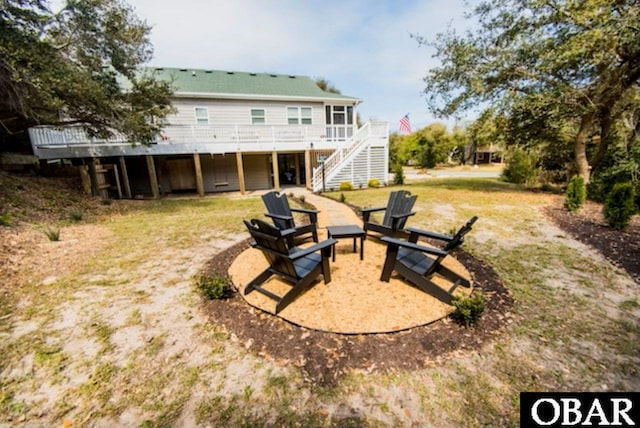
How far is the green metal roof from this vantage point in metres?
14.3

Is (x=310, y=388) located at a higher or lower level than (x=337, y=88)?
lower

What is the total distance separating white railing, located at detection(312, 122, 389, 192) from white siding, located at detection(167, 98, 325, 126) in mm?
3012

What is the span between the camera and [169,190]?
1553cm

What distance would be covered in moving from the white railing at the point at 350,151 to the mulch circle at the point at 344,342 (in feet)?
36.9

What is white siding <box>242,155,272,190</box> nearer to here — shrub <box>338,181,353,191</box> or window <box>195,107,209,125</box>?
window <box>195,107,209,125</box>

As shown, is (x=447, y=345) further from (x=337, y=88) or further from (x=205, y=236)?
(x=337, y=88)

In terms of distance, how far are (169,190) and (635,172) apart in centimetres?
2018

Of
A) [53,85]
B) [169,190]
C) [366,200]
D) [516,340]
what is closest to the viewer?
[516,340]

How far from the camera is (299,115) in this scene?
1574cm

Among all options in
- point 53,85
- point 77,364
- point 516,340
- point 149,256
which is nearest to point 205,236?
point 149,256

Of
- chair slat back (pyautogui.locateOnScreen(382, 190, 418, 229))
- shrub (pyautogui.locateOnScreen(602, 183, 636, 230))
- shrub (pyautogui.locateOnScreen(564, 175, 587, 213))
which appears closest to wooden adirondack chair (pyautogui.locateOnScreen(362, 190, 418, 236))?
chair slat back (pyautogui.locateOnScreen(382, 190, 418, 229))

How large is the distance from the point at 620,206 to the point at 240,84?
16.8 metres

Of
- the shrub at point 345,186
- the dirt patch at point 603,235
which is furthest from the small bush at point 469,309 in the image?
the shrub at point 345,186

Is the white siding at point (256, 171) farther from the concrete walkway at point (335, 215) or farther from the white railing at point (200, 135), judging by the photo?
the concrete walkway at point (335, 215)
